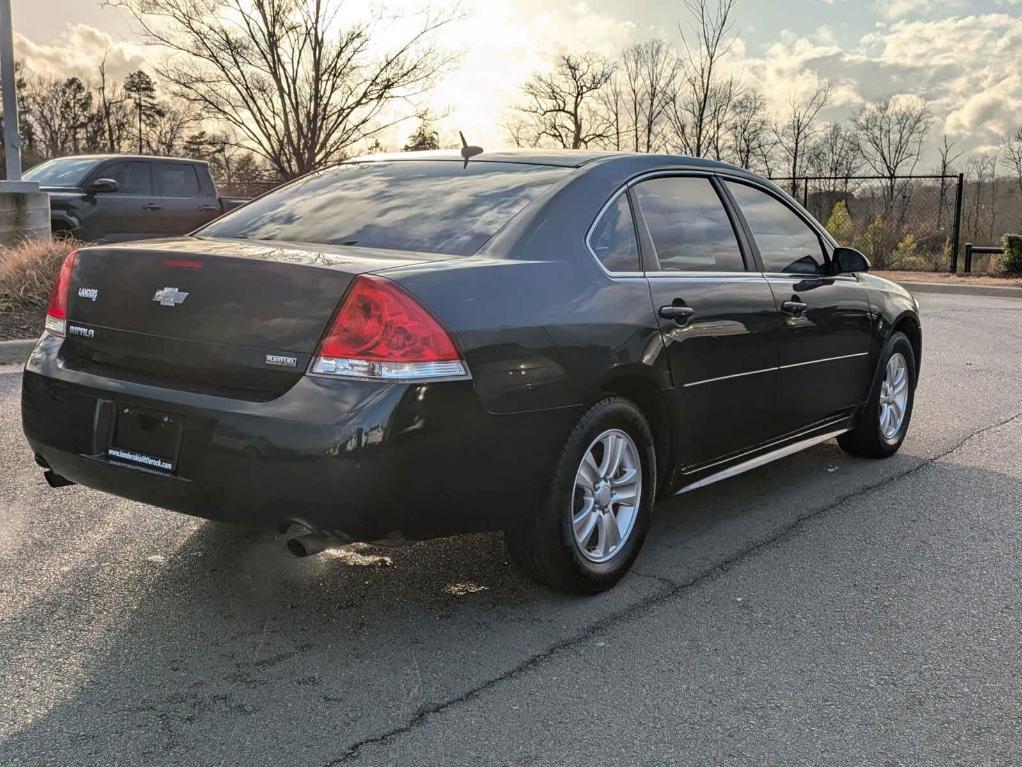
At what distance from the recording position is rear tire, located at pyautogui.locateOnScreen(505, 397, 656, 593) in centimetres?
358

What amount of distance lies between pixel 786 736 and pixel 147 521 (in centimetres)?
288

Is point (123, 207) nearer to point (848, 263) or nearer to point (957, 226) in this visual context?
point (848, 263)

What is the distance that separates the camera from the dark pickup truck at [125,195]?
1468cm

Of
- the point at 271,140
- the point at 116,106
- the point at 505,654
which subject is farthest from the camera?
the point at 116,106

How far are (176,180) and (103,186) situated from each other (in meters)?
1.81

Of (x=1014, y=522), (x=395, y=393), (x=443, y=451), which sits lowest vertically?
→ (x=1014, y=522)

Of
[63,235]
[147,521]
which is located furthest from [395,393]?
[63,235]

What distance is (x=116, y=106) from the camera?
165ft

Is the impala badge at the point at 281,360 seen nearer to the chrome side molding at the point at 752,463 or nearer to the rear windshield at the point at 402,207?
the rear windshield at the point at 402,207

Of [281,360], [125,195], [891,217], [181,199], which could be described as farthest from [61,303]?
[891,217]

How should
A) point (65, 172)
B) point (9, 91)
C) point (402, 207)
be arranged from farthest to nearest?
point (65, 172) → point (9, 91) → point (402, 207)

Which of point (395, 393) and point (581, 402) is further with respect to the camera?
point (581, 402)

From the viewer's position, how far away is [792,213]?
536 centimetres

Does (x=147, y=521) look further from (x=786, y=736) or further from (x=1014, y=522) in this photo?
(x=1014, y=522)
